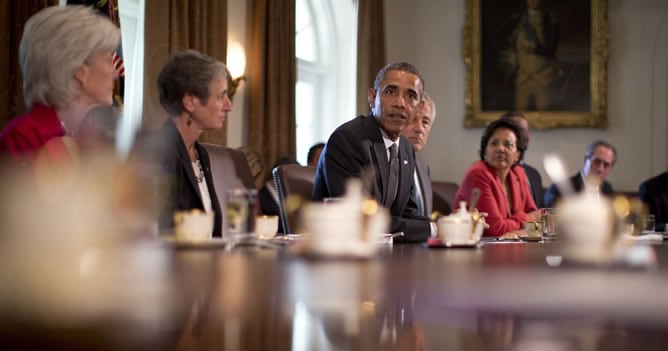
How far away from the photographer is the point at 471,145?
10.9 meters

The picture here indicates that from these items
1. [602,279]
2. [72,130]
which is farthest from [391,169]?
[602,279]

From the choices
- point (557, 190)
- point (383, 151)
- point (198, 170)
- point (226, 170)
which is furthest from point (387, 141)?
point (557, 190)

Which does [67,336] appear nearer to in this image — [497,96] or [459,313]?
[459,313]

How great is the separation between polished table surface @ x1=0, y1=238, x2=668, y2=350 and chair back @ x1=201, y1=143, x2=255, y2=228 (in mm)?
2174

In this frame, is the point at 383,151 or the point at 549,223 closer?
the point at 549,223

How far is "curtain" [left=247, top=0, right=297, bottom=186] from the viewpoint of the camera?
8.52 meters

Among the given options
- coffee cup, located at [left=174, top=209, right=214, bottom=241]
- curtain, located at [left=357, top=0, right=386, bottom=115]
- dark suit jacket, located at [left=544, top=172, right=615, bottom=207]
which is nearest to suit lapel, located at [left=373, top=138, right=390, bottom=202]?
coffee cup, located at [left=174, top=209, right=214, bottom=241]

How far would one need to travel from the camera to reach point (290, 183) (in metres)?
4.14

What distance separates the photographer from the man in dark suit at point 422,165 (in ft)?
16.9

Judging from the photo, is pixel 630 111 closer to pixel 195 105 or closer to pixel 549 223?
pixel 549 223

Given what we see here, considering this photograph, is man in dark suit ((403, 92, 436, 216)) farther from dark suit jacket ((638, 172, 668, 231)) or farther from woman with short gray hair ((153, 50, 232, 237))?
dark suit jacket ((638, 172, 668, 231))

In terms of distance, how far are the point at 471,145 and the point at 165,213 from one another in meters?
8.58

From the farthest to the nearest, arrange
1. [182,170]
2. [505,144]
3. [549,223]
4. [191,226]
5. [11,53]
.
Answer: [505,144], [11,53], [549,223], [182,170], [191,226]

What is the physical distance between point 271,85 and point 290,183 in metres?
4.58
